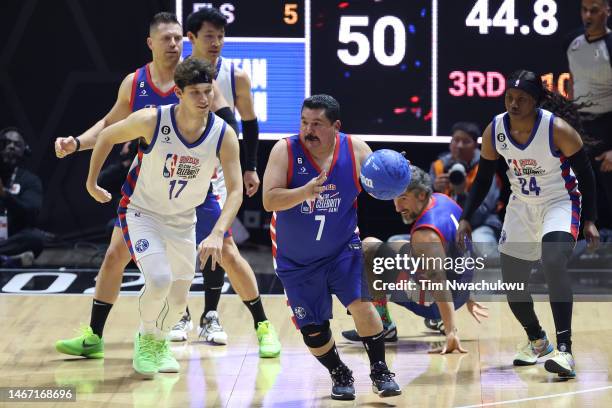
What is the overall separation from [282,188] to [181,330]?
1806 millimetres

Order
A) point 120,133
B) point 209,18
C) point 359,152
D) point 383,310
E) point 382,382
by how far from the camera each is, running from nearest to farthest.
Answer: point 382,382, point 359,152, point 120,133, point 383,310, point 209,18

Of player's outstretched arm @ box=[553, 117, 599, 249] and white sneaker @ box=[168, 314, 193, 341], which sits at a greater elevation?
player's outstretched arm @ box=[553, 117, 599, 249]

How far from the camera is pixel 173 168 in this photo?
6.64m

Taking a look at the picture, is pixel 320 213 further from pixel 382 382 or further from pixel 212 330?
pixel 212 330

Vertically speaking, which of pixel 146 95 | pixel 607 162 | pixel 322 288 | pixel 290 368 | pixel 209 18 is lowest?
pixel 290 368

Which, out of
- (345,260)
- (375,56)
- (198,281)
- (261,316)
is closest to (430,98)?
(375,56)

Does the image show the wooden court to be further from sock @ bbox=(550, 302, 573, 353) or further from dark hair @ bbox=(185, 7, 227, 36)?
dark hair @ bbox=(185, 7, 227, 36)

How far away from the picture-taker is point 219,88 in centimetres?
771

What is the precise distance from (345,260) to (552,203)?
4.37 feet

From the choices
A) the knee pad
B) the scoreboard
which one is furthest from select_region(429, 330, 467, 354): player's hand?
the scoreboard

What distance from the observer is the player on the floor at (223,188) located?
7.35 meters

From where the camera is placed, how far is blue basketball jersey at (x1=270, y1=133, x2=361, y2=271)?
6.21 metres

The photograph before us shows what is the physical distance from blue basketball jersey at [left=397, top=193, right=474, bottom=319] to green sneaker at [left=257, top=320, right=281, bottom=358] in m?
0.86

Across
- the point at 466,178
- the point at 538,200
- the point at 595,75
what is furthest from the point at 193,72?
the point at 595,75
